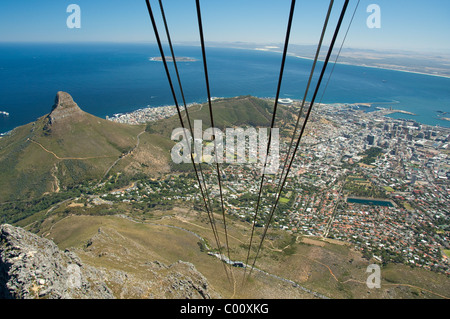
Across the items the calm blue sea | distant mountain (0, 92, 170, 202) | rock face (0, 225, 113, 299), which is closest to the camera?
rock face (0, 225, 113, 299)

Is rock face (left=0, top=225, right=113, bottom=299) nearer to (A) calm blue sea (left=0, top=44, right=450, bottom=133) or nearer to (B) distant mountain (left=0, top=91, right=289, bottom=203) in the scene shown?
(B) distant mountain (left=0, top=91, right=289, bottom=203)
